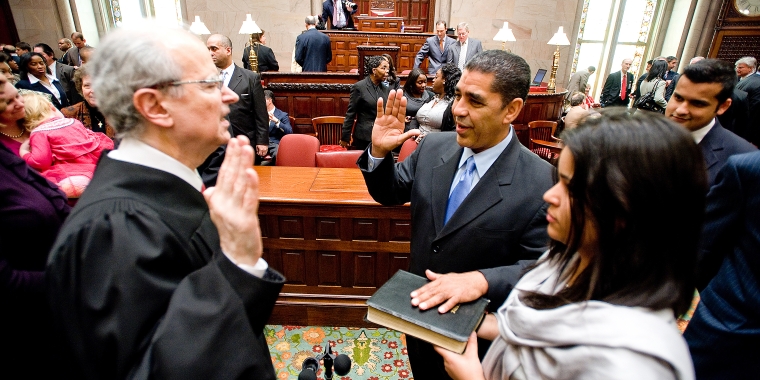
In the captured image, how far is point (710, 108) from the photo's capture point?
1.96 meters

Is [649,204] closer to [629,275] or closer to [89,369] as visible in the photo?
[629,275]

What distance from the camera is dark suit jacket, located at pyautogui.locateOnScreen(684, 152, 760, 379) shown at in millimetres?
1215

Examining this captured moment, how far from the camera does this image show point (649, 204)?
0.68 meters

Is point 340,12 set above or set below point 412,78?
above

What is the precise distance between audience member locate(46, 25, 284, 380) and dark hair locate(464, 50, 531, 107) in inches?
36.7

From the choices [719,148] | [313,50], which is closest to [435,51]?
[313,50]

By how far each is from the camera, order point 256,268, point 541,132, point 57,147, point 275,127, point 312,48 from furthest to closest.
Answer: point 312,48 < point 541,132 < point 275,127 < point 57,147 < point 256,268

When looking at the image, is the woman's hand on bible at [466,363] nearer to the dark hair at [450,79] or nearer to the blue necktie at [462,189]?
the blue necktie at [462,189]

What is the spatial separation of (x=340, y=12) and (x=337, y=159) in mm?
6818

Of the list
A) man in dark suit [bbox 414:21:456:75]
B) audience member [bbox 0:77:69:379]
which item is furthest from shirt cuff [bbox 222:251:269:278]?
man in dark suit [bbox 414:21:456:75]

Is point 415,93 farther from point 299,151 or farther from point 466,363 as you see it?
point 466,363

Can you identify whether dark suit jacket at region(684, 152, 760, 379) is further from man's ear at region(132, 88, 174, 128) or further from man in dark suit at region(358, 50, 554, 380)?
man's ear at region(132, 88, 174, 128)

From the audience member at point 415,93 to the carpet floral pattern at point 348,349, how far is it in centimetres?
237

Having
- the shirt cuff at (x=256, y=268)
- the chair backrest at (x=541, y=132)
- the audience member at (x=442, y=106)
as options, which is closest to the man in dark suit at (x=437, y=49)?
the chair backrest at (x=541, y=132)
